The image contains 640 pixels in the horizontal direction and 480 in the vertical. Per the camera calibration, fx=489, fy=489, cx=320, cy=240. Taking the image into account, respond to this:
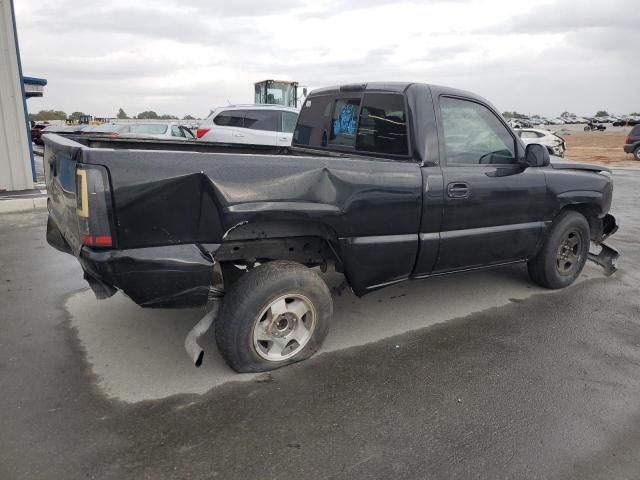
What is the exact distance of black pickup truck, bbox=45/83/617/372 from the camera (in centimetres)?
273

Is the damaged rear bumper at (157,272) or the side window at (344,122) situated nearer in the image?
the damaged rear bumper at (157,272)

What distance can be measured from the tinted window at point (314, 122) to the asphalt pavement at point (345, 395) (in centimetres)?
156

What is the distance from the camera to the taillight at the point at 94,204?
259 centimetres

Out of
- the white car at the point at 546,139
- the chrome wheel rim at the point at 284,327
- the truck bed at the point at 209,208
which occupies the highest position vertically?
the truck bed at the point at 209,208

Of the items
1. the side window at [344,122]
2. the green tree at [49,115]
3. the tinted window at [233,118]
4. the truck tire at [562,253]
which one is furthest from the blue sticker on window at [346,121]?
the green tree at [49,115]

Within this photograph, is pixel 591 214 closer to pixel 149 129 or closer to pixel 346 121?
pixel 346 121

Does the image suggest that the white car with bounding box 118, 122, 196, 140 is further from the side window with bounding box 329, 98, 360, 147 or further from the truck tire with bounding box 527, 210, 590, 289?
the truck tire with bounding box 527, 210, 590, 289

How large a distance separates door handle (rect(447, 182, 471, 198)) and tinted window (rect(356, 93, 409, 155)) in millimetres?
441

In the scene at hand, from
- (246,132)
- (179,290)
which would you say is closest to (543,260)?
(179,290)

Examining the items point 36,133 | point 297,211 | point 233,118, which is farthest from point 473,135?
point 36,133

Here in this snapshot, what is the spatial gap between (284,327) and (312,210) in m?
0.84

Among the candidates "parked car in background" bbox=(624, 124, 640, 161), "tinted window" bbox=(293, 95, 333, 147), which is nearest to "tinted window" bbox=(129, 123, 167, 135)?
"tinted window" bbox=(293, 95, 333, 147)

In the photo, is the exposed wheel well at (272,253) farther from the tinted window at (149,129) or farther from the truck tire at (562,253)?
the tinted window at (149,129)

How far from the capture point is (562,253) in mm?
5043
